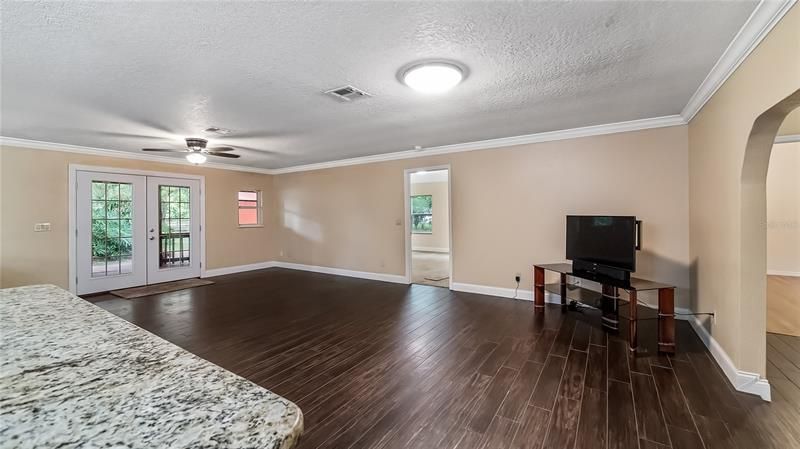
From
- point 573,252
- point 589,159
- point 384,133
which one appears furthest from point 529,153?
point 384,133

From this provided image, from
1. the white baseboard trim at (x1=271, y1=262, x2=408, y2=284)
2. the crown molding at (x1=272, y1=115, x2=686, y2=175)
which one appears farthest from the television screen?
the white baseboard trim at (x1=271, y1=262, x2=408, y2=284)

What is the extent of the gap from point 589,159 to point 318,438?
447 cm

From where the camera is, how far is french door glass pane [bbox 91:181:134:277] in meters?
5.63

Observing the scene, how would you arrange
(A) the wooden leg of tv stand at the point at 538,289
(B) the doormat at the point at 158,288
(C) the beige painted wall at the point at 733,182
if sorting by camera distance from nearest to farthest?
(C) the beige painted wall at the point at 733,182
(A) the wooden leg of tv stand at the point at 538,289
(B) the doormat at the point at 158,288

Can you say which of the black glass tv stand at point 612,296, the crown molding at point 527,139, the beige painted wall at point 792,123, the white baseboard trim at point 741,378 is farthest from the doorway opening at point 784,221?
the white baseboard trim at point 741,378

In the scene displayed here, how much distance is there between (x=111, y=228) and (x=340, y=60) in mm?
5787

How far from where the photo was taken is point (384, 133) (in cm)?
468

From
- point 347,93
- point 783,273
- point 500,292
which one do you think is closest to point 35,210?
point 347,93

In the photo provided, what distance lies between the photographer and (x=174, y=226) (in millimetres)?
6613

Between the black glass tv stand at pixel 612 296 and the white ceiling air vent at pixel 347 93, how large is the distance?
3.09m

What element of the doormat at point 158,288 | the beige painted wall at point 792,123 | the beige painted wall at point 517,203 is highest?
the beige painted wall at point 792,123

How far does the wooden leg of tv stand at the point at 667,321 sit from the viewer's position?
10.1ft

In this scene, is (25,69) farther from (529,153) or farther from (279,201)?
(279,201)

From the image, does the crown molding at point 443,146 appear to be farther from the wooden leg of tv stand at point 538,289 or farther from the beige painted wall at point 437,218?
the beige painted wall at point 437,218
